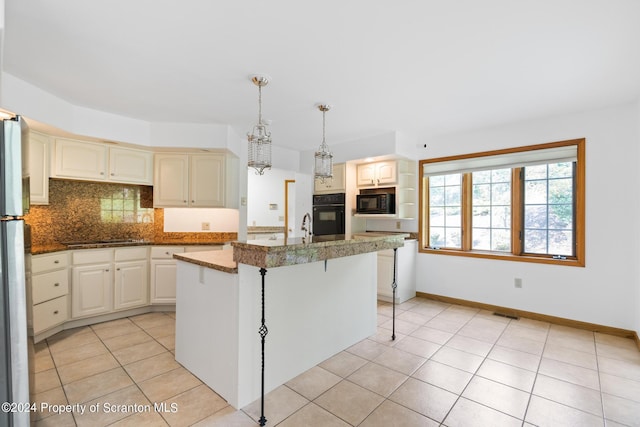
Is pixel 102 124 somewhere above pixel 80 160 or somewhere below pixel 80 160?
above

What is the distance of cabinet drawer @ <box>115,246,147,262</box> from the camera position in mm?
3533

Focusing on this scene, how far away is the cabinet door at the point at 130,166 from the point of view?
364cm

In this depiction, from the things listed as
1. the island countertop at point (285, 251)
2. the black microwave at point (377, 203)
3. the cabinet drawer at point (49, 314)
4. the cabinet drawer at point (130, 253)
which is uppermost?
the black microwave at point (377, 203)

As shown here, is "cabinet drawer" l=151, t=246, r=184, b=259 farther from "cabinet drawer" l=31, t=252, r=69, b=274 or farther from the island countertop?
the island countertop

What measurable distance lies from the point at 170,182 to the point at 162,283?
128cm

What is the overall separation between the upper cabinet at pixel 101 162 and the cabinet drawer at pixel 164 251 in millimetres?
865

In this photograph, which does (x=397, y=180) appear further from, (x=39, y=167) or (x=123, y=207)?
(x=39, y=167)

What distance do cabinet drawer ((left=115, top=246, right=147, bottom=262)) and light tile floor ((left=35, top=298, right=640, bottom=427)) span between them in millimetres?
816

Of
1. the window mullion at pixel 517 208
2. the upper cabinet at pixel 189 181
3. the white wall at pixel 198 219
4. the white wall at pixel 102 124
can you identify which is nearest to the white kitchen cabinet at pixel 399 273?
the window mullion at pixel 517 208

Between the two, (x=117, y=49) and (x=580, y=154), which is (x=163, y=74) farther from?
(x=580, y=154)

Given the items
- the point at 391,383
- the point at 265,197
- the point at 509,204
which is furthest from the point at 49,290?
the point at 509,204

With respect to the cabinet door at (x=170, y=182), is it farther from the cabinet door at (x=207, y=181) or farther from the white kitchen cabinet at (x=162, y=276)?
the white kitchen cabinet at (x=162, y=276)

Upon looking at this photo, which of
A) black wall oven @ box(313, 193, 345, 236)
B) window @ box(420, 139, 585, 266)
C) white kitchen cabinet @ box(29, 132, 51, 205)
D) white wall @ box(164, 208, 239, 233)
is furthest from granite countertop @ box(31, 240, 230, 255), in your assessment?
window @ box(420, 139, 585, 266)

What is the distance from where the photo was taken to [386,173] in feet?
14.4
